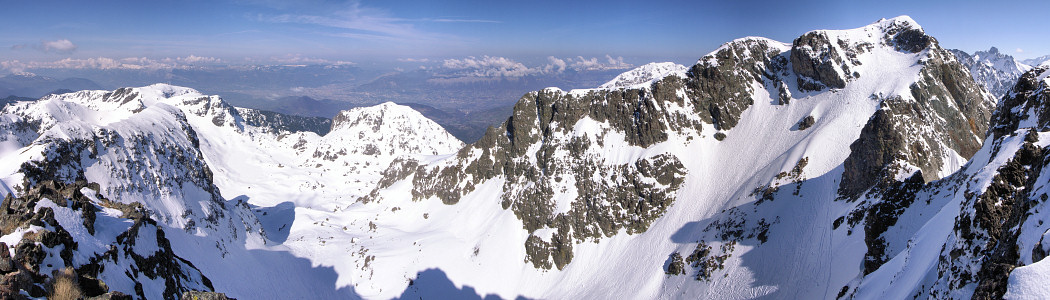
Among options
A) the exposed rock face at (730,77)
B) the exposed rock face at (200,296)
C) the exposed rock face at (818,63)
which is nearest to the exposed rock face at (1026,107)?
the exposed rock face at (200,296)

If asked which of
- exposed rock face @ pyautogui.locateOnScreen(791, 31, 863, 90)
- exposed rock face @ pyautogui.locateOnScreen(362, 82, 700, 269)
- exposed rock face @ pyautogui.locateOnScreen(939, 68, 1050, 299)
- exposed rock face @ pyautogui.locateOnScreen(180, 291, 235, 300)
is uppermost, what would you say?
exposed rock face @ pyautogui.locateOnScreen(791, 31, 863, 90)

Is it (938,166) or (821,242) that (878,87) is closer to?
(938,166)

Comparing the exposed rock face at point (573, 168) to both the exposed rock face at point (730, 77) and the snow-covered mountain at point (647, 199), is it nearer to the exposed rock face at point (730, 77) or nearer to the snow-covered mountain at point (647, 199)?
the snow-covered mountain at point (647, 199)

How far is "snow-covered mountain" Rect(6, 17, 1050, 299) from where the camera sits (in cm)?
2344

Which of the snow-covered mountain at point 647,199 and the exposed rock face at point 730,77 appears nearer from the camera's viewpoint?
the snow-covered mountain at point 647,199

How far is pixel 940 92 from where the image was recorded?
7981cm

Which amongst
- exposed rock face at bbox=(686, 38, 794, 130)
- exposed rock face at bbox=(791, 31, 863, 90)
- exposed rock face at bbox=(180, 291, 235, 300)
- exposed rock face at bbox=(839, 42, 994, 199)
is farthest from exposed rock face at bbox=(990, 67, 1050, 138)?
exposed rock face at bbox=(686, 38, 794, 130)

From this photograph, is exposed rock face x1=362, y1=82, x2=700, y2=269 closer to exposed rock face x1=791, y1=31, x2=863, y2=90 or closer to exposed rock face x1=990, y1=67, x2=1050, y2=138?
exposed rock face x1=791, y1=31, x2=863, y2=90

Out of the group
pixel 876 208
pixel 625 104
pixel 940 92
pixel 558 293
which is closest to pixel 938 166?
pixel 940 92

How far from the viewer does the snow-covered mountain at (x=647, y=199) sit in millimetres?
23438

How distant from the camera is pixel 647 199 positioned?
91.9 meters

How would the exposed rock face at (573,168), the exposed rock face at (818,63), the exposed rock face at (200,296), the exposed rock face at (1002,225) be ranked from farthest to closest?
1. the exposed rock face at (573,168)
2. the exposed rock face at (818,63)
3. the exposed rock face at (200,296)
4. the exposed rock face at (1002,225)

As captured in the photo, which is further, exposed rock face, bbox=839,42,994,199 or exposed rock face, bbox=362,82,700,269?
exposed rock face, bbox=362,82,700,269

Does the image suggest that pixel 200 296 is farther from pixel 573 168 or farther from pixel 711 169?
pixel 711 169
